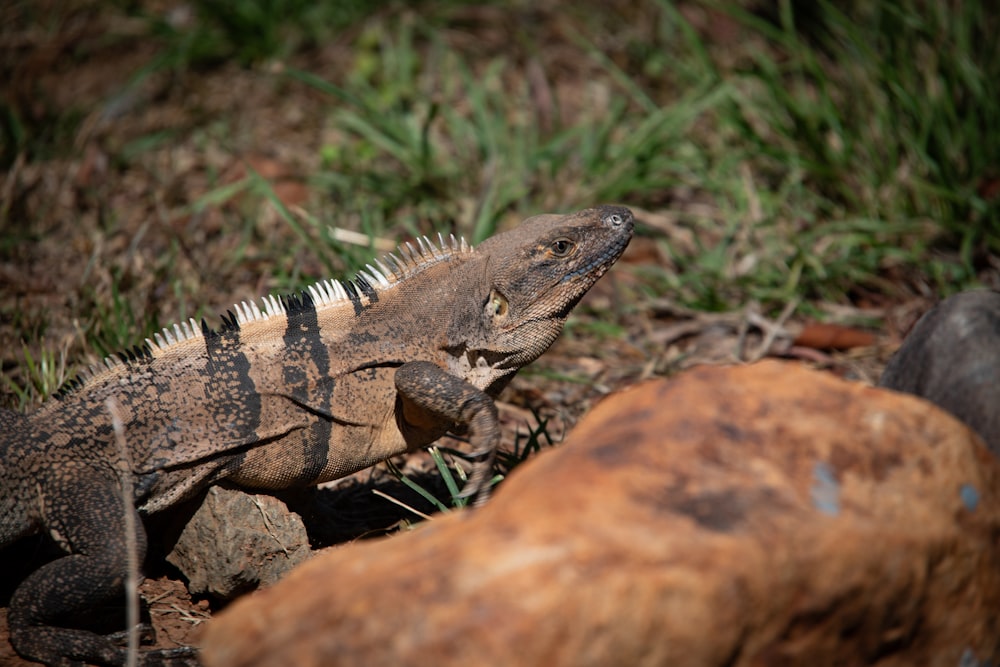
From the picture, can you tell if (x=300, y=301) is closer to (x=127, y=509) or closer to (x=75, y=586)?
(x=127, y=509)

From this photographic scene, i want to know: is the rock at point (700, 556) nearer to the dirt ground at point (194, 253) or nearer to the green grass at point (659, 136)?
the dirt ground at point (194, 253)

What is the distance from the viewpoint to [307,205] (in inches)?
252

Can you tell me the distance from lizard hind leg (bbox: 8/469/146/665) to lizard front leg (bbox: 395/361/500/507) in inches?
42.7

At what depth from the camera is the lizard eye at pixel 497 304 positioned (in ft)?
12.7

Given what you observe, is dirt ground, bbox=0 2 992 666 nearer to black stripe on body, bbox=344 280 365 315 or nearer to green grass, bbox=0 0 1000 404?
green grass, bbox=0 0 1000 404

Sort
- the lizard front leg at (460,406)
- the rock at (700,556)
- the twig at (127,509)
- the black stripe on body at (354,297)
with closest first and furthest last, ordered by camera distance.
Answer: the rock at (700,556), the twig at (127,509), the lizard front leg at (460,406), the black stripe on body at (354,297)

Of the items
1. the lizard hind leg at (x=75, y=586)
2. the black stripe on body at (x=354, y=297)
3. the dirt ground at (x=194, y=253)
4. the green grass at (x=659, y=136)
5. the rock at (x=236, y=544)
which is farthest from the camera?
the green grass at (x=659, y=136)

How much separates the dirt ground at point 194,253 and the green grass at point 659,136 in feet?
0.43

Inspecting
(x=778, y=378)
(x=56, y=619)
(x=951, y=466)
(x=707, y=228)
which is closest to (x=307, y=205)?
(x=707, y=228)

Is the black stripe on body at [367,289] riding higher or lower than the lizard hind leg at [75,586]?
higher

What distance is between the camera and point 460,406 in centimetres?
350

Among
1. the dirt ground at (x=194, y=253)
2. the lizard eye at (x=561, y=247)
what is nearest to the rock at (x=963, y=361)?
the lizard eye at (x=561, y=247)

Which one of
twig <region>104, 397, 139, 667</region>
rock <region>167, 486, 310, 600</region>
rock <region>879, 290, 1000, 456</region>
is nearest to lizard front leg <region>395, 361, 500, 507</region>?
rock <region>167, 486, 310, 600</region>

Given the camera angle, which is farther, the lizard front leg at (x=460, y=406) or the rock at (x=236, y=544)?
the rock at (x=236, y=544)
